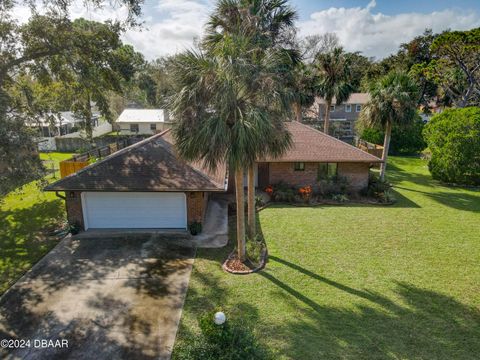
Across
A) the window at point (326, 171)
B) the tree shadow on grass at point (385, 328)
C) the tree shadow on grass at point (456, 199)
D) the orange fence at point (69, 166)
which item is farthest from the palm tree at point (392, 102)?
the orange fence at point (69, 166)

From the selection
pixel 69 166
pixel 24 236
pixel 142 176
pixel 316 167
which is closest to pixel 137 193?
pixel 142 176

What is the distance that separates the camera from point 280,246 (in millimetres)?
12906

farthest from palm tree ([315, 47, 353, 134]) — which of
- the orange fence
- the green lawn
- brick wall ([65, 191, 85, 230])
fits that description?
brick wall ([65, 191, 85, 230])

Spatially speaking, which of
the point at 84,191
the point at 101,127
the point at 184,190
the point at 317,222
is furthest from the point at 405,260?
the point at 101,127

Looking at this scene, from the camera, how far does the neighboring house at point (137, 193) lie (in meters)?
13.3

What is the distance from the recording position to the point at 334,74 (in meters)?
25.1

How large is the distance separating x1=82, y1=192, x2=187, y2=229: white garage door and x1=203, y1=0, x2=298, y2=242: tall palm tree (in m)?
3.57

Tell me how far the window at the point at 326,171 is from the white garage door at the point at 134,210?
9824 mm

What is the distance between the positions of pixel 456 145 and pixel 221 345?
22391 mm

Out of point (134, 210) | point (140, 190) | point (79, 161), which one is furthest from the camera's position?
point (79, 161)

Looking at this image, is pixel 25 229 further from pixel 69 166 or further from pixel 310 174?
pixel 310 174

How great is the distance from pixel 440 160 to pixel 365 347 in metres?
20.0

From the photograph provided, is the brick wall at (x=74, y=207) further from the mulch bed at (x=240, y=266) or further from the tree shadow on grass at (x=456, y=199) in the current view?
the tree shadow on grass at (x=456, y=199)

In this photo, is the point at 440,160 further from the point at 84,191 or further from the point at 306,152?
the point at 84,191
